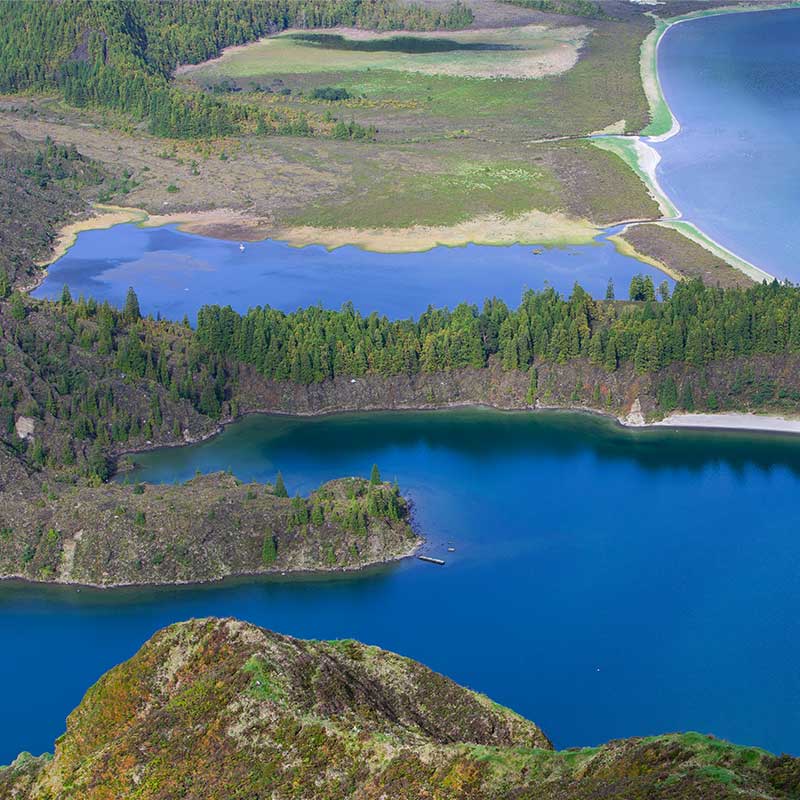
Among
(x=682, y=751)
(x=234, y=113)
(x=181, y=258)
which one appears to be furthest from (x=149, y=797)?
(x=234, y=113)

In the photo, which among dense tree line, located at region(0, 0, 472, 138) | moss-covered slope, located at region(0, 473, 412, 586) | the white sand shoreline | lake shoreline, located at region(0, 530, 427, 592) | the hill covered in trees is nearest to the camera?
lake shoreline, located at region(0, 530, 427, 592)

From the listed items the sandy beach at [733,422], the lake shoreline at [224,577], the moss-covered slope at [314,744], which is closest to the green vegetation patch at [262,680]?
the moss-covered slope at [314,744]

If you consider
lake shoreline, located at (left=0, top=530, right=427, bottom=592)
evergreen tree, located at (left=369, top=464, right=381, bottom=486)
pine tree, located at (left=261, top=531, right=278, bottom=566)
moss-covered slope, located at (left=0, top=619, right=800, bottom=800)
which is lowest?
lake shoreline, located at (left=0, top=530, right=427, bottom=592)

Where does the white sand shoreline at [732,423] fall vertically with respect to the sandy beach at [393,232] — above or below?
below

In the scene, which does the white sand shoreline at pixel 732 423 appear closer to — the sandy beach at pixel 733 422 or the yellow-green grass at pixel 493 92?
the sandy beach at pixel 733 422

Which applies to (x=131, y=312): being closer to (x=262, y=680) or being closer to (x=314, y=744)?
(x=262, y=680)

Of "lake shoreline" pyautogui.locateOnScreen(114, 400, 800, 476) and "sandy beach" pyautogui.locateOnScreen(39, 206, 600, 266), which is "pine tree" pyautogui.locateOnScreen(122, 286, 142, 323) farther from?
"sandy beach" pyautogui.locateOnScreen(39, 206, 600, 266)

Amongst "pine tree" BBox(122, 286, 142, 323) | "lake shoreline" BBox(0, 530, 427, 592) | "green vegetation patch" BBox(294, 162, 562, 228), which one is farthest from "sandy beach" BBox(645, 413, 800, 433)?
"green vegetation patch" BBox(294, 162, 562, 228)
